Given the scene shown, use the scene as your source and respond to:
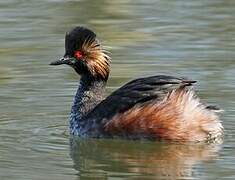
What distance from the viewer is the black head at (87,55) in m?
9.97

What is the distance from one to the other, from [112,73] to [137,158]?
9.86 ft

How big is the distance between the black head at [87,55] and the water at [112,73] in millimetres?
582

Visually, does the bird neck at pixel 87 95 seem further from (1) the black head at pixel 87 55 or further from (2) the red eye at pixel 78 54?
(2) the red eye at pixel 78 54

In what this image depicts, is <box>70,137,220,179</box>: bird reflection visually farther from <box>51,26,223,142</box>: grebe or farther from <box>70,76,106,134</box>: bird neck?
<box>70,76,106,134</box>: bird neck

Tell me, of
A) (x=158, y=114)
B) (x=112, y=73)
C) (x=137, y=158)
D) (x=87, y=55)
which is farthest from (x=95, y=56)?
(x=112, y=73)

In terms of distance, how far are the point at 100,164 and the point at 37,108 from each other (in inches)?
74.8

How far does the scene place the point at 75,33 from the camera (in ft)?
32.4

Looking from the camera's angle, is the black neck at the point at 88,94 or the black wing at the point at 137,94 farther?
the black neck at the point at 88,94

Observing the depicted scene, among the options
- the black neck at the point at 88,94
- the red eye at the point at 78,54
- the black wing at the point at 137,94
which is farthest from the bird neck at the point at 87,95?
the black wing at the point at 137,94

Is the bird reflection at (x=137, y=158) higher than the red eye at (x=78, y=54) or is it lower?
lower

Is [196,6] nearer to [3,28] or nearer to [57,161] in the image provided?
[3,28]

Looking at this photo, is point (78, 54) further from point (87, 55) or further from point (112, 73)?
point (112, 73)

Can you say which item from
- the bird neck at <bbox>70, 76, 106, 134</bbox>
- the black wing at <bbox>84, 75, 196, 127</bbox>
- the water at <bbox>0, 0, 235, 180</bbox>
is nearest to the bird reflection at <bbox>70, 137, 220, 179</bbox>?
the water at <bbox>0, 0, 235, 180</bbox>

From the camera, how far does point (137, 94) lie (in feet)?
30.8
